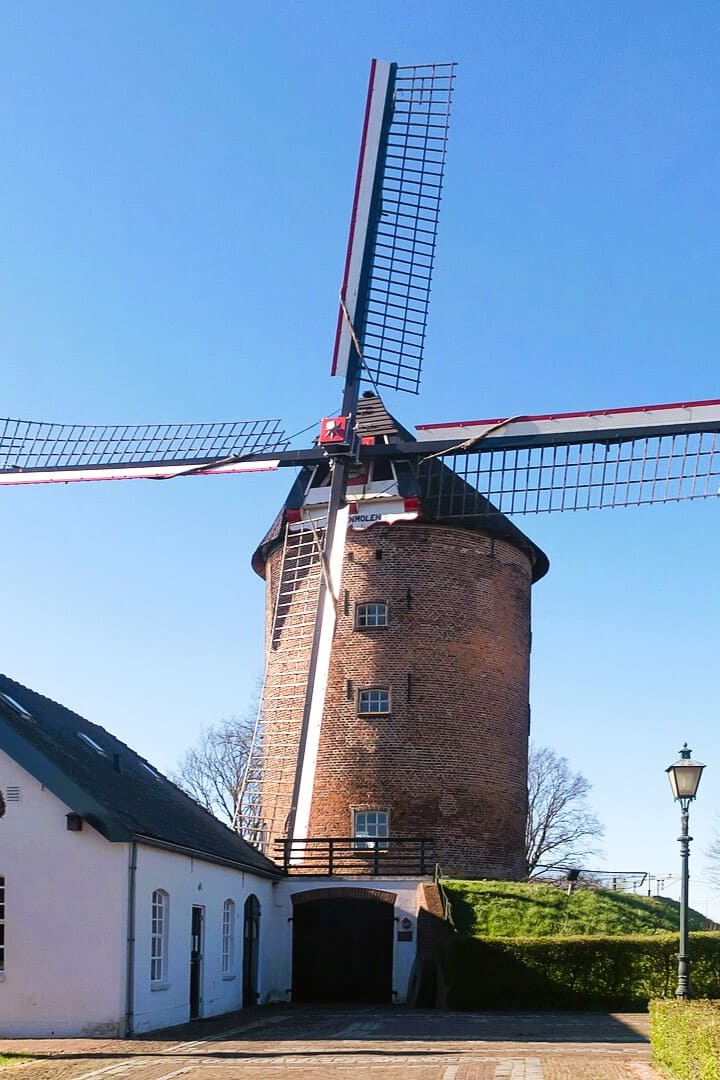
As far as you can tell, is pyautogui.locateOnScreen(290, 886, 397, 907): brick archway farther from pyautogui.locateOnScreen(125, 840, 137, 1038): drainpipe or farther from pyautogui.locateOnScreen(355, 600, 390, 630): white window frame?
pyautogui.locateOnScreen(125, 840, 137, 1038): drainpipe

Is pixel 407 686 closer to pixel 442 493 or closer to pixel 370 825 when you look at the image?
pixel 370 825

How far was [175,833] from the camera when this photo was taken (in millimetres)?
20484

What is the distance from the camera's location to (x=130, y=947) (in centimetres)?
1753

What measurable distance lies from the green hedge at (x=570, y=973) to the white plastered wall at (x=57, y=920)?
355 inches

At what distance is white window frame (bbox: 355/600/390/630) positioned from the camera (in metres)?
30.1

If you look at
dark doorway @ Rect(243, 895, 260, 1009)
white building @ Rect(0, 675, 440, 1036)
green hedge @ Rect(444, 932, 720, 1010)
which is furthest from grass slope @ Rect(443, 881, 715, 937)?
white building @ Rect(0, 675, 440, 1036)

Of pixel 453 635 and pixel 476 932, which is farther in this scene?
pixel 453 635

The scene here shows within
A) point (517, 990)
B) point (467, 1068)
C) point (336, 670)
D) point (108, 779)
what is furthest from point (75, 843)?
point (336, 670)

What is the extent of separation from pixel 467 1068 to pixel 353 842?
1343 cm

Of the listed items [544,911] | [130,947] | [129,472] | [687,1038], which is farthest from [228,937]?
[687,1038]

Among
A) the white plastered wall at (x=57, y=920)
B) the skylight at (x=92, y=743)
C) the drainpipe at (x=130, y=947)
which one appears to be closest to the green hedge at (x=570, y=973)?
the skylight at (x=92, y=743)

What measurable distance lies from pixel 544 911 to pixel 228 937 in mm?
7090

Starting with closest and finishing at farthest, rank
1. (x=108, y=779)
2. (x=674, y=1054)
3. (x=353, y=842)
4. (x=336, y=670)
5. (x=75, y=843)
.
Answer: (x=674, y=1054)
(x=75, y=843)
(x=108, y=779)
(x=353, y=842)
(x=336, y=670)

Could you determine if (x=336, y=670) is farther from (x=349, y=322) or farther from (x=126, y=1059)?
(x=126, y=1059)
